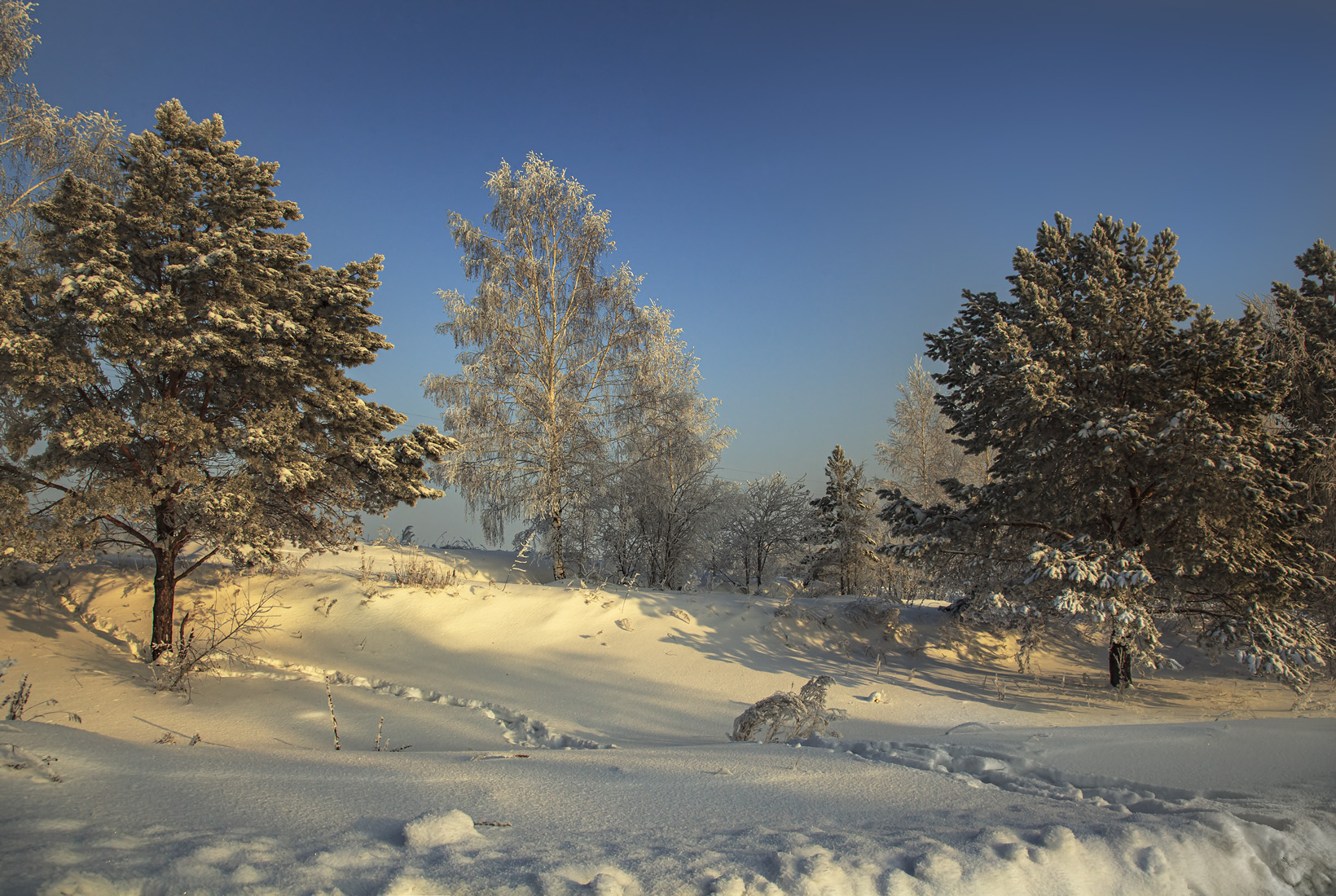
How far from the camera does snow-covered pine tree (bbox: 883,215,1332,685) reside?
7645 millimetres

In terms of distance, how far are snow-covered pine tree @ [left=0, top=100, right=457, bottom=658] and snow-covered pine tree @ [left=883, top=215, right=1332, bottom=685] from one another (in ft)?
28.1

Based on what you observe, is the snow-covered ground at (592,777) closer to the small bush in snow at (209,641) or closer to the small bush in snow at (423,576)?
the small bush in snow at (209,641)

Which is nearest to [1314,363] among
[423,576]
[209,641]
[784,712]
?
[784,712]

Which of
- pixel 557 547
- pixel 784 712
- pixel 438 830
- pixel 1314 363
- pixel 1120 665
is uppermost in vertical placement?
pixel 1314 363

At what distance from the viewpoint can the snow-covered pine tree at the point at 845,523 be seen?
20.8 metres

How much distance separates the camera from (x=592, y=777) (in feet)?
11.0

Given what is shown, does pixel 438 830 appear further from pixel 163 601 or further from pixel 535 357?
pixel 535 357

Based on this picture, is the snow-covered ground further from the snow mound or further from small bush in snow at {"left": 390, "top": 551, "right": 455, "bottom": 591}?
small bush in snow at {"left": 390, "top": 551, "right": 455, "bottom": 591}


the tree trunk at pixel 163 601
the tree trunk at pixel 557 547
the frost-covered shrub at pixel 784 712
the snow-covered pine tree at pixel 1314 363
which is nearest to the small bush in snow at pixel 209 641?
the tree trunk at pixel 163 601

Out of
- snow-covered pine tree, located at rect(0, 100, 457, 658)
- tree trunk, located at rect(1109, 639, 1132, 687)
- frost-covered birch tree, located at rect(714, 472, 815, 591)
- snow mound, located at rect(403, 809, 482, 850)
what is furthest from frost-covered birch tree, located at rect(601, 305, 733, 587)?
snow mound, located at rect(403, 809, 482, 850)

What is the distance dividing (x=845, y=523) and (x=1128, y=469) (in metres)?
12.6

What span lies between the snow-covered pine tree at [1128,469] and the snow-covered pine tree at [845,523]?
10728mm

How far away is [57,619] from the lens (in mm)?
8188

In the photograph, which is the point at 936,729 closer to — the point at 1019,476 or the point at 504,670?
the point at 1019,476
